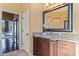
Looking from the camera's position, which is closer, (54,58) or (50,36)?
(54,58)

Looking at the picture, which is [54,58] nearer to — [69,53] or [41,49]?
[69,53]

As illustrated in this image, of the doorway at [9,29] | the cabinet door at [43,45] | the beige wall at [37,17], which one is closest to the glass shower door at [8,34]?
the doorway at [9,29]

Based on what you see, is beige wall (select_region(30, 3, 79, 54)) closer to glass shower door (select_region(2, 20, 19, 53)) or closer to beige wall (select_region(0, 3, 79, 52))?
beige wall (select_region(0, 3, 79, 52))

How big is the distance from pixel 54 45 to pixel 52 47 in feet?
0.11

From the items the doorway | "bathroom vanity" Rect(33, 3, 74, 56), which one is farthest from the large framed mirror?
the doorway

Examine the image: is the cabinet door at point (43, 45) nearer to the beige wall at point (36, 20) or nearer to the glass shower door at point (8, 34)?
the beige wall at point (36, 20)

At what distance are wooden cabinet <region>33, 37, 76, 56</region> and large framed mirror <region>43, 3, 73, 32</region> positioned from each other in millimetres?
142

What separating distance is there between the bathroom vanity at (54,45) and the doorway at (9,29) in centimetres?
23

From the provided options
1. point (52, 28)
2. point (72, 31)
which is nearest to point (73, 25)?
point (72, 31)

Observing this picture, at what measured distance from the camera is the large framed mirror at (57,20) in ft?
5.57

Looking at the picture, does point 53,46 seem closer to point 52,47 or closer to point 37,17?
point 52,47

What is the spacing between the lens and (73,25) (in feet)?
5.35

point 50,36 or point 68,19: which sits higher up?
point 68,19

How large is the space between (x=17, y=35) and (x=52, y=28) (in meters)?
0.41
